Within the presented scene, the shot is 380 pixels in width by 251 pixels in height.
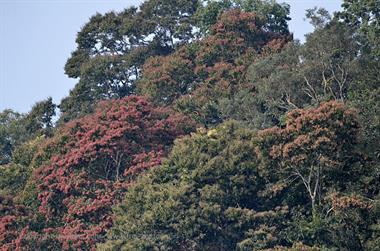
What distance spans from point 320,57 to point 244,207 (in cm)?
852

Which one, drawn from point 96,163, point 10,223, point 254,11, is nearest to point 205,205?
point 96,163

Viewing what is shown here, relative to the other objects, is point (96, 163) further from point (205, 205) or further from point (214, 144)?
point (205, 205)

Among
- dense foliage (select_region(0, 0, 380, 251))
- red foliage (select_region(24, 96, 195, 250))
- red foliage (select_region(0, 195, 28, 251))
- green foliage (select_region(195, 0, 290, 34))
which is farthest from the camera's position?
green foliage (select_region(195, 0, 290, 34))

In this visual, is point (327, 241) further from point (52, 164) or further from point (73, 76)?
point (73, 76)

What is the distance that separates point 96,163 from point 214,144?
5.63m

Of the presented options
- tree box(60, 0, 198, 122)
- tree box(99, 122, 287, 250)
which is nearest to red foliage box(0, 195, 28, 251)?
tree box(99, 122, 287, 250)

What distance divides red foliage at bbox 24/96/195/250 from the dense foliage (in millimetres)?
57

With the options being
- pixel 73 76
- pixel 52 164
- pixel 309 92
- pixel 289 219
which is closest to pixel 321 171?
pixel 289 219

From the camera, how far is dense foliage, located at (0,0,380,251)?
37188 millimetres

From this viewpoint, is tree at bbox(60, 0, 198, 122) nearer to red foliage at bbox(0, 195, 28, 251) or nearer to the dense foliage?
the dense foliage

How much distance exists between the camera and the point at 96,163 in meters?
43.4

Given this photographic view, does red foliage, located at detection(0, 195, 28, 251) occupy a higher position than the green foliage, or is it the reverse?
the green foliage

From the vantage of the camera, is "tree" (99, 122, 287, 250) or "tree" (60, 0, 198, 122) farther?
"tree" (60, 0, 198, 122)

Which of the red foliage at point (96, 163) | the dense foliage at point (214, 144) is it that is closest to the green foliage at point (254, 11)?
the dense foliage at point (214, 144)
